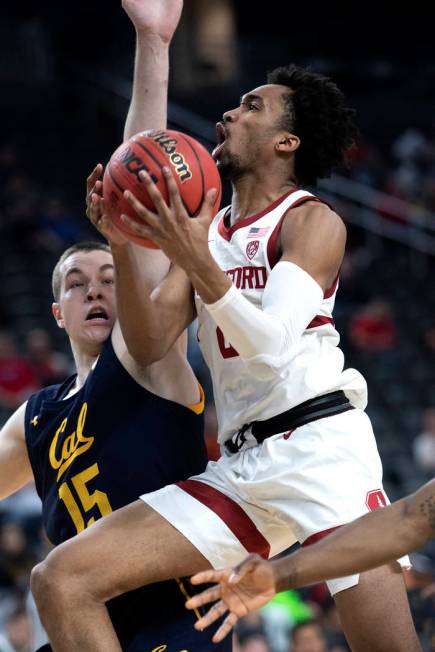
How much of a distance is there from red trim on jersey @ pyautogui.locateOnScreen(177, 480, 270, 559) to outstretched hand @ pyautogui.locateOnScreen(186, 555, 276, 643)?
3.12 feet

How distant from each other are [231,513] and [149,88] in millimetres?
1705

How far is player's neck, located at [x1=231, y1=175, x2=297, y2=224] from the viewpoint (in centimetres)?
438

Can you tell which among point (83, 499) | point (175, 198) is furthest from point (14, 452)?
point (175, 198)

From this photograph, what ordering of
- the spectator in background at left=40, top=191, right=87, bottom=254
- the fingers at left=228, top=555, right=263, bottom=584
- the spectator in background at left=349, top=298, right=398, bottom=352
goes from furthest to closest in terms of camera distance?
the spectator in background at left=40, top=191, right=87, bottom=254 → the spectator in background at left=349, top=298, right=398, bottom=352 → the fingers at left=228, top=555, right=263, bottom=584

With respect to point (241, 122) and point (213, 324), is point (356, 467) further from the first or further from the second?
point (241, 122)

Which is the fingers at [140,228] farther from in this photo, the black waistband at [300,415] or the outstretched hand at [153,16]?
the outstretched hand at [153,16]

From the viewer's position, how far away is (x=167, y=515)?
3.97 meters

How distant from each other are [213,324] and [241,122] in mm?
793

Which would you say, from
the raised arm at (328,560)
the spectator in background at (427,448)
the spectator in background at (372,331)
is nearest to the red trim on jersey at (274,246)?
the raised arm at (328,560)

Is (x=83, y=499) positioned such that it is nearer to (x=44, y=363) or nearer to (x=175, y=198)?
(x=175, y=198)

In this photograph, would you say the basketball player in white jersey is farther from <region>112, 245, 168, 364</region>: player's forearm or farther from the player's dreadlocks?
the player's dreadlocks

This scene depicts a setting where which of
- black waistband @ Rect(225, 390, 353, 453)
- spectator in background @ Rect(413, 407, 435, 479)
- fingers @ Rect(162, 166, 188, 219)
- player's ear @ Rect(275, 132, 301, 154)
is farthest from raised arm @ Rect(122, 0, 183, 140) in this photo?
spectator in background @ Rect(413, 407, 435, 479)

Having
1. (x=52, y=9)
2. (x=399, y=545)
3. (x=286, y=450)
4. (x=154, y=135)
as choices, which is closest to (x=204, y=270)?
(x=154, y=135)

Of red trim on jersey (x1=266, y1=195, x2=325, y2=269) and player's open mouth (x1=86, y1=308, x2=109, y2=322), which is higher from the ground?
red trim on jersey (x1=266, y1=195, x2=325, y2=269)
